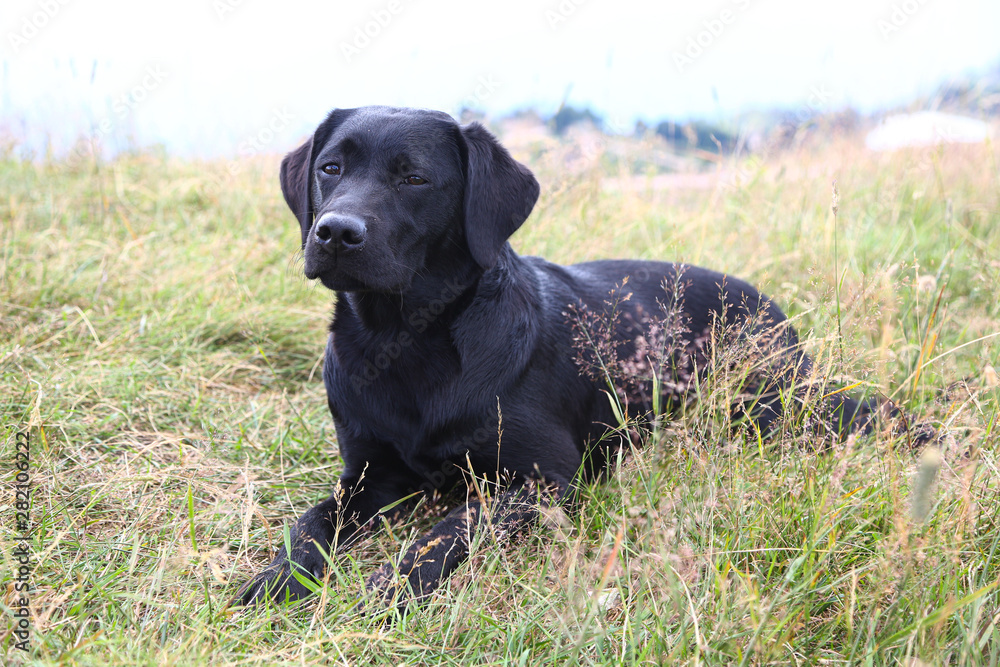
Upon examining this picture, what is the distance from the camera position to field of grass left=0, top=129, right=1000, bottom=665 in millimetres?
1482

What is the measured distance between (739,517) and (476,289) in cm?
103

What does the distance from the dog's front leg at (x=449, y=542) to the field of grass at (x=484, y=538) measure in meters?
0.06

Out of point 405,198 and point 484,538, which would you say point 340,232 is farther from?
point 484,538

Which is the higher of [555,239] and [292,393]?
[555,239]

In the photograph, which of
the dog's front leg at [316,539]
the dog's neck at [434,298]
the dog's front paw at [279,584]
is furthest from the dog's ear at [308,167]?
the dog's front paw at [279,584]

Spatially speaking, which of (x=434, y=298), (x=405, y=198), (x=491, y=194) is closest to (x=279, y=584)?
(x=434, y=298)

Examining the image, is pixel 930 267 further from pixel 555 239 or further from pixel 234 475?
pixel 234 475

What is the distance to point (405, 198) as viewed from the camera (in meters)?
2.21

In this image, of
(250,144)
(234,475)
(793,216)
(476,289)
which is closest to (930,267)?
(793,216)

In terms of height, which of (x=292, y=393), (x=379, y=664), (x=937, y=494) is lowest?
(x=292, y=393)

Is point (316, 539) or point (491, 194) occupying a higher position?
point (491, 194)

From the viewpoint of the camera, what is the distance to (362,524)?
2.22 metres

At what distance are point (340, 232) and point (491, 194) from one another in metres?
0.56

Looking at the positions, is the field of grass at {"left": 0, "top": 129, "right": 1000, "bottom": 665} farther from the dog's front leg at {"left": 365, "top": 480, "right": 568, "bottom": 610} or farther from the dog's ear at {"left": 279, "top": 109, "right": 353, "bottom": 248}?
the dog's ear at {"left": 279, "top": 109, "right": 353, "bottom": 248}
